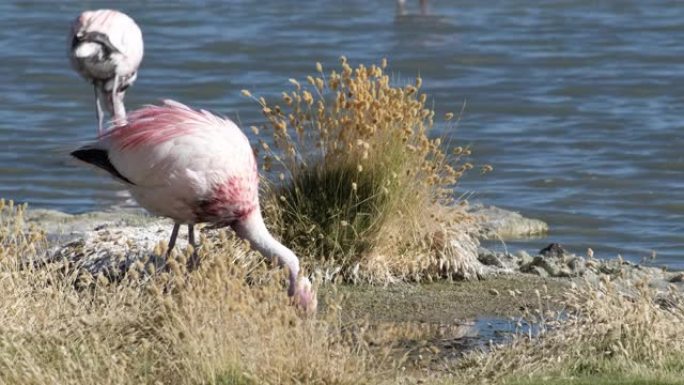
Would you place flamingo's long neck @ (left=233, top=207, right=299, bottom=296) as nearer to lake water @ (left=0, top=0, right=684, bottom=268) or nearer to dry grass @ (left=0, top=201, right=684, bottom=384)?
dry grass @ (left=0, top=201, right=684, bottom=384)

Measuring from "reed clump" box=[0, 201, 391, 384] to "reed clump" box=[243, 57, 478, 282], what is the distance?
2342mm

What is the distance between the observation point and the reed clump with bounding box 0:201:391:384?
7.21 meters

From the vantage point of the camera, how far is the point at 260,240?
8820 millimetres

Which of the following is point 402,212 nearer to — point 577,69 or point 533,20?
point 577,69

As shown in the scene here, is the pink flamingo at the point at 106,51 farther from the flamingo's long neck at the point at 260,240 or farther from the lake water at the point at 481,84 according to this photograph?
the flamingo's long neck at the point at 260,240

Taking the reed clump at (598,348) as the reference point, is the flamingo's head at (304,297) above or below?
above

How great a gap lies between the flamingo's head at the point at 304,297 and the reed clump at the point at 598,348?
805mm

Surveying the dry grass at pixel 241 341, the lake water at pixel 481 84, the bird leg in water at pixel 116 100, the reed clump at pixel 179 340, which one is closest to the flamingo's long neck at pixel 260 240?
the dry grass at pixel 241 341

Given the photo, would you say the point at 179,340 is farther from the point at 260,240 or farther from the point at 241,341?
the point at 260,240

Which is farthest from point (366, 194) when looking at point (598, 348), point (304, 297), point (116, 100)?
point (116, 100)

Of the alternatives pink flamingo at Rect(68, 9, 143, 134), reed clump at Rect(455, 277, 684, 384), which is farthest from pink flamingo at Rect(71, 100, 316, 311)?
pink flamingo at Rect(68, 9, 143, 134)

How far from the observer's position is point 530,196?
15375 millimetres

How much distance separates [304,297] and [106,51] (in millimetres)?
7278

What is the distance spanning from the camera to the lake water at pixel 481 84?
603 inches
